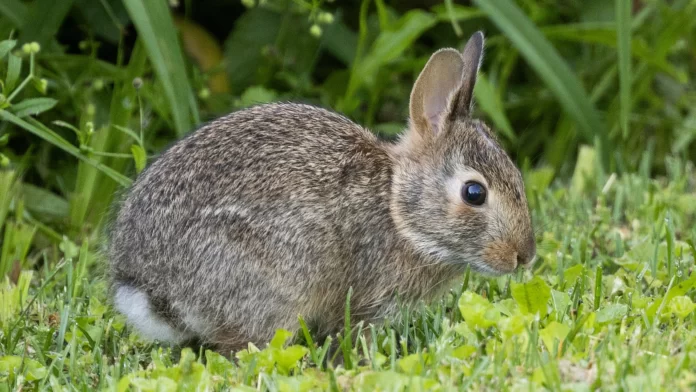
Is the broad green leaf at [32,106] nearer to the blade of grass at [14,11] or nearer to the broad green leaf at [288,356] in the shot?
the blade of grass at [14,11]

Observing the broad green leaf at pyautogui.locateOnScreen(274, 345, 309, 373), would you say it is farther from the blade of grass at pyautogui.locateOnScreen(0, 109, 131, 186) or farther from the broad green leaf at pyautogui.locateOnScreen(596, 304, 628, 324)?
the blade of grass at pyautogui.locateOnScreen(0, 109, 131, 186)

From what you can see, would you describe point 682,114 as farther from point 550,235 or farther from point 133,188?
point 133,188

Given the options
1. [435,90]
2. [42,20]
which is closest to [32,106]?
[42,20]

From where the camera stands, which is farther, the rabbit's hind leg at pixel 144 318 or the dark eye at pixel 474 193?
the dark eye at pixel 474 193

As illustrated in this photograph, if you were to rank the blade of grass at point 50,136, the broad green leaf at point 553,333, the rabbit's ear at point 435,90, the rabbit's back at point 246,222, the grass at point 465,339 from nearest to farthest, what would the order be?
1. the grass at point 465,339
2. the broad green leaf at point 553,333
3. the rabbit's back at point 246,222
4. the rabbit's ear at point 435,90
5. the blade of grass at point 50,136

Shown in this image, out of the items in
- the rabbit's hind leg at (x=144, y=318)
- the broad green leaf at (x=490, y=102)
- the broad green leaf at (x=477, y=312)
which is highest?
the broad green leaf at (x=490, y=102)

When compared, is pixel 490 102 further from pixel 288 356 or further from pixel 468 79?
pixel 288 356

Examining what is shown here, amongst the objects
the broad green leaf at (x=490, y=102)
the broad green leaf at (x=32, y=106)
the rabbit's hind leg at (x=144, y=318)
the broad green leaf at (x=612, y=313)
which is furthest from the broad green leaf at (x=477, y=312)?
the broad green leaf at (x=490, y=102)

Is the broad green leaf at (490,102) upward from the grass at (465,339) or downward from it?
upward
